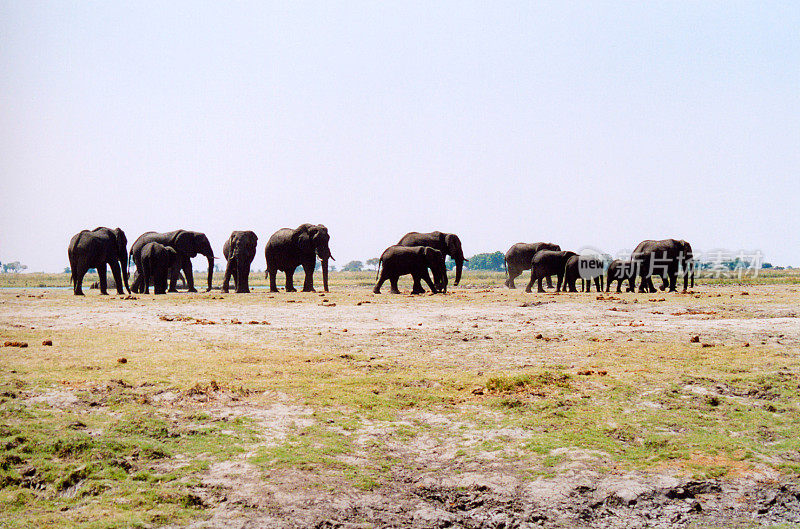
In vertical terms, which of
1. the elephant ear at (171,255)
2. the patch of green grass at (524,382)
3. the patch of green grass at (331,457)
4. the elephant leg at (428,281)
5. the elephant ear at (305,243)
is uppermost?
the elephant ear at (305,243)

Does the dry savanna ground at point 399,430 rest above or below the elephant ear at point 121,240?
below

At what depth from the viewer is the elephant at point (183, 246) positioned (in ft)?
117

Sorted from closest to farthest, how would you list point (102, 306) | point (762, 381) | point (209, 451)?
point (209, 451) → point (762, 381) → point (102, 306)

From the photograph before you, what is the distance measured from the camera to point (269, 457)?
761 cm

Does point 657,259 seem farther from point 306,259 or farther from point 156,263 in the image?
point 156,263

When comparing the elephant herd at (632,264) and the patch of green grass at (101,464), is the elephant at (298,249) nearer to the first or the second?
the elephant herd at (632,264)

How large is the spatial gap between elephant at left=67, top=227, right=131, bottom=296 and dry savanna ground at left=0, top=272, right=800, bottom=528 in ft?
51.4

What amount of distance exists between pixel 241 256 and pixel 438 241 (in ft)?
32.3

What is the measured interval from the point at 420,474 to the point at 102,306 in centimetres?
1823

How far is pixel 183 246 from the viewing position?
36.2m

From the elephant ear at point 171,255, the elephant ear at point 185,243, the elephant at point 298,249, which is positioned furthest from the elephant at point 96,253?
the elephant at point 298,249

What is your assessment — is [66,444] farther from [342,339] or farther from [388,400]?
[342,339]

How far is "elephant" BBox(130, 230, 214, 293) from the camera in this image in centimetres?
3553

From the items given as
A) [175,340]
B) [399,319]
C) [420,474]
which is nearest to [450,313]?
[399,319]
